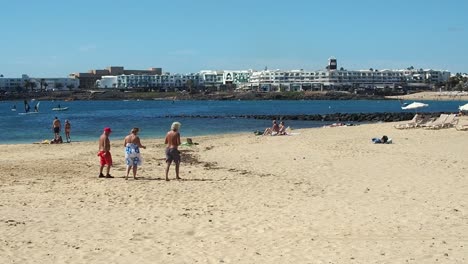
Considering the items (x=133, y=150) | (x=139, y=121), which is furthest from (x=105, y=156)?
(x=139, y=121)

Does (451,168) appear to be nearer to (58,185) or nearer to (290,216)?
(290,216)

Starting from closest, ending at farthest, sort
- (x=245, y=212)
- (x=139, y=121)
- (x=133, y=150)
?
1. (x=245, y=212)
2. (x=133, y=150)
3. (x=139, y=121)

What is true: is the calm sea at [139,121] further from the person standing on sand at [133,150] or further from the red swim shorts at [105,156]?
the person standing on sand at [133,150]

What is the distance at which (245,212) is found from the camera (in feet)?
34.4

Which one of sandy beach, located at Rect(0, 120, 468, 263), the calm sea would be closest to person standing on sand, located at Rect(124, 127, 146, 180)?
sandy beach, located at Rect(0, 120, 468, 263)

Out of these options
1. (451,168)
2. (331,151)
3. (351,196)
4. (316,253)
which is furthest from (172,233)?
(331,151)

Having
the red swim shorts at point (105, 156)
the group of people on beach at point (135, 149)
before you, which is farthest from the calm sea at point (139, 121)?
the group of people on beach at point (135, 149)

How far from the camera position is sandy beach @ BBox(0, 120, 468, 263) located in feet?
25.9

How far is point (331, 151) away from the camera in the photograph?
68.7 ft

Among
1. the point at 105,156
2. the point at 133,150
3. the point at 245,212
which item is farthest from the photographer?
the point at 105,156

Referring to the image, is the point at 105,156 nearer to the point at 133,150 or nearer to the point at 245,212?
the point at 133,150

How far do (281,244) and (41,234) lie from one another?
3.74 m

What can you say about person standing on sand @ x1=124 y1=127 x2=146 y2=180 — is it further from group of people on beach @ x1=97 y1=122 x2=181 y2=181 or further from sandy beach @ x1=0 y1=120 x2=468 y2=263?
sandy beach @ x1=0 y1=120 x2=468 y2=263

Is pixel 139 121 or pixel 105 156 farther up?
pixel 105 156
